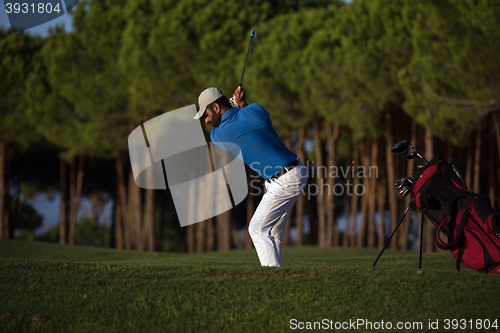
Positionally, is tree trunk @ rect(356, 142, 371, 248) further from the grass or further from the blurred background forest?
the grass

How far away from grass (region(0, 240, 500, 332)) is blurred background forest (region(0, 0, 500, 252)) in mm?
10270

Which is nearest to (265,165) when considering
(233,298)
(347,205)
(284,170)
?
(284,170)

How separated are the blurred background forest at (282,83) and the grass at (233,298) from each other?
33.7ft

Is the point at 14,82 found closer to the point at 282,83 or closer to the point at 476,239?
the point at 282,83

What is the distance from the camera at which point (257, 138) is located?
5109mm

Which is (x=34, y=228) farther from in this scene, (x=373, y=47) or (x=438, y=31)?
(x=438, y=31)

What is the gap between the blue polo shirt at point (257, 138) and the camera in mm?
5070

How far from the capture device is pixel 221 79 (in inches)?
744

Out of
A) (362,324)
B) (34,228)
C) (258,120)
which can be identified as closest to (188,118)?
(258,120)

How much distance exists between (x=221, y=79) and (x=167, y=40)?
101 inches

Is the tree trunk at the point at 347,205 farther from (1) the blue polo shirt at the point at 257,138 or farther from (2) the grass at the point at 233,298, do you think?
(2) the grass at the point at 233,298

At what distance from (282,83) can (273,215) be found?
13.8 m

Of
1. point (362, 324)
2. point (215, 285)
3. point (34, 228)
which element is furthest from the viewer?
point (34, 228)

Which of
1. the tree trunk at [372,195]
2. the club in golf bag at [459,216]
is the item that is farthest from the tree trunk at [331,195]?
the club in golf bag at [459,216]
